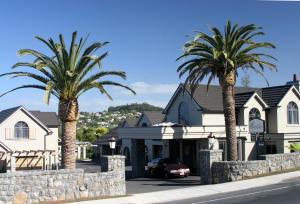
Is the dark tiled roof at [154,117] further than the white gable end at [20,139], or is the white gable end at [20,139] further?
the dark tiled roof at [154,117]

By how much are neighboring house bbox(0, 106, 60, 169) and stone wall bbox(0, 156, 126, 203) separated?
2451cm

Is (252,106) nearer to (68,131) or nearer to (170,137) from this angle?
(170,137)

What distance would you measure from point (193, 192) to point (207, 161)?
6041mm

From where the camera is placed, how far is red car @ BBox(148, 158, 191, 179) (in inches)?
1428

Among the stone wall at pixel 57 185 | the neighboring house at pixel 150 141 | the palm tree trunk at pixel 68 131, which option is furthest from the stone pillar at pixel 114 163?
the neighboring house at pixel 150 141

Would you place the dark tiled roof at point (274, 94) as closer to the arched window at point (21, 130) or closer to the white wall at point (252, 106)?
the white wall at point (252, 106)

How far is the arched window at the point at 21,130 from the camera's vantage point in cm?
4747

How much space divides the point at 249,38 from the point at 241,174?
958cm

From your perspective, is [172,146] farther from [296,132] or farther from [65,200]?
[65,200]

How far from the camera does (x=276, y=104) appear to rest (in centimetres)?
4291

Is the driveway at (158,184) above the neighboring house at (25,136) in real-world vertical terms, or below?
below

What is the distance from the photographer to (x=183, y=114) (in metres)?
42.6

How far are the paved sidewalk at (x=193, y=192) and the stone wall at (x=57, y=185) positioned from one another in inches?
45.9

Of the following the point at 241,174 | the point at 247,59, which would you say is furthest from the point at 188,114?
the point at 241,174
